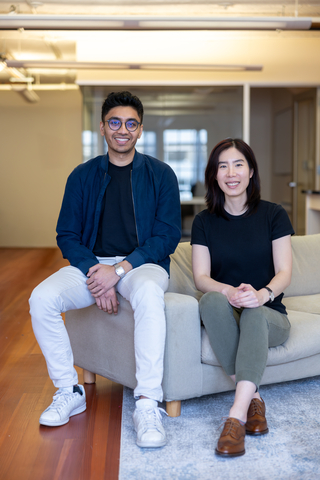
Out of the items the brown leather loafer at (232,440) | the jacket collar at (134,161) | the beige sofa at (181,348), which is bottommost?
the brown leather loafer at (232,440)

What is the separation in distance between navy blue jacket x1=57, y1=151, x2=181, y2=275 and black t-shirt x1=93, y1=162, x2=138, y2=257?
0.11ft

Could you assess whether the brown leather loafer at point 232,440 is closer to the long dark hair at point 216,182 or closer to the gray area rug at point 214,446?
the gray area rug at point 214,446

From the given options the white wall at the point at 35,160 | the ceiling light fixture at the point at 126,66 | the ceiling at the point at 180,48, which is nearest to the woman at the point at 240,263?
the ceiling at the point at 180,48

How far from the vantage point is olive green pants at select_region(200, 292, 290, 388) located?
1724 millimetres

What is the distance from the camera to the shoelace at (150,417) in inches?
67.4

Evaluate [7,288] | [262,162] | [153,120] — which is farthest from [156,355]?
[262,162]

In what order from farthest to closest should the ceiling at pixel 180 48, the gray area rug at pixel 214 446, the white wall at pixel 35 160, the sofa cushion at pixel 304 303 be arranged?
the white wall at pixel 35 160, the ceiling at pixel 180 48, the sofa cushion at pixel 304 303, the gray area rug at pixel 214 446

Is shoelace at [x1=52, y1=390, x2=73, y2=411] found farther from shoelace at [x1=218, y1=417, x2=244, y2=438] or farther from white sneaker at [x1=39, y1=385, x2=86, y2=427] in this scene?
shoelace at [x1=218, y1=417, x2=244, y2=438]

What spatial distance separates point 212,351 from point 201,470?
0.49m

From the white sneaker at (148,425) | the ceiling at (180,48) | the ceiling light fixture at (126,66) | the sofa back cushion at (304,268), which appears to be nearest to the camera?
the white sneaker at (148,425)

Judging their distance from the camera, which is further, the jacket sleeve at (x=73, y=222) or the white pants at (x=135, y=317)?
the jacket sleeve at (x=73, y=222)

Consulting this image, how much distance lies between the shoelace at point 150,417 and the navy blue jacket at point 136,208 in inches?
26.6

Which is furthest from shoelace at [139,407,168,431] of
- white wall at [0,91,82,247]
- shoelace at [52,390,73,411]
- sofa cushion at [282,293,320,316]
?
white wall at [0,91,82,247]

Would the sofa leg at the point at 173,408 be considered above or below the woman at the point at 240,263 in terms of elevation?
below
